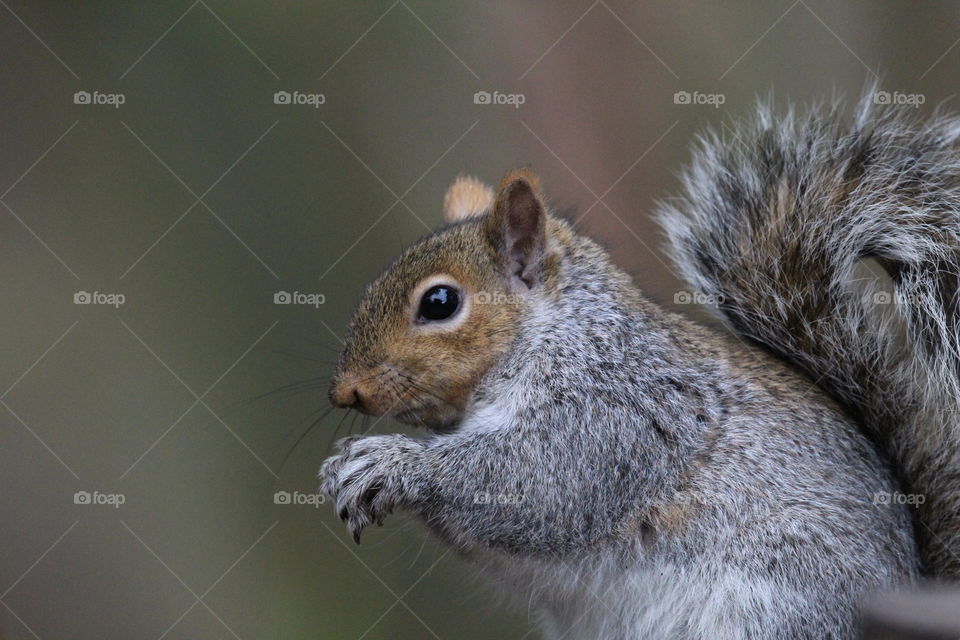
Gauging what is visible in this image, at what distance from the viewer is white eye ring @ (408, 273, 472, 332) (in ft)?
5.48

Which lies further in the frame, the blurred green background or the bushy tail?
the blurred green background

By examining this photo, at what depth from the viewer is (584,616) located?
1.79m

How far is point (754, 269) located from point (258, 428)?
1881mm

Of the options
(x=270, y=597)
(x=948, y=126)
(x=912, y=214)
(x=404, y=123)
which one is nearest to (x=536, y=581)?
(x=912, y=214)

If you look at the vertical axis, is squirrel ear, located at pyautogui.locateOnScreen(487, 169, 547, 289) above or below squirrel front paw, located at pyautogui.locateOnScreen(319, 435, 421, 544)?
above

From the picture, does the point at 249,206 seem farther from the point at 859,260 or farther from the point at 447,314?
the point at 859,260

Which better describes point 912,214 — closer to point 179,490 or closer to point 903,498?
point 903,498

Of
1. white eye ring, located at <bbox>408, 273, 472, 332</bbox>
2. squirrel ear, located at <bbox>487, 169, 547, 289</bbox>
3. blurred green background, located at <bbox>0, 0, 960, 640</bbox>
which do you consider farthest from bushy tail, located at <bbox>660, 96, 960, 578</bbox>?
blurred green background, located at <bbox>0, 0, 960, 640</bbox>

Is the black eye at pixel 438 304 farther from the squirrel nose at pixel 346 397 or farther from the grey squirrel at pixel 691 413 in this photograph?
the squirrel nose at pixel 346 397

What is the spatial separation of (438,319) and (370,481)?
1.04 ft

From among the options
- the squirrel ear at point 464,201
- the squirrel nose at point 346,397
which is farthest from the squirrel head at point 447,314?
the squirrel ear at point 464,201

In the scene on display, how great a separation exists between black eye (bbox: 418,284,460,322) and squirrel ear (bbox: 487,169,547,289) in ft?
0.44

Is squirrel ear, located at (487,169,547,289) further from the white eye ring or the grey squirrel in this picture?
the white eye ring

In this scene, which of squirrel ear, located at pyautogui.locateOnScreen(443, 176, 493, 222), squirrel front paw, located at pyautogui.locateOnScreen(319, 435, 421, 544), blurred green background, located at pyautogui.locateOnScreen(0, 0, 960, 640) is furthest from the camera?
blurred green background, located at pyautogui.locateOnScreen(0, 0, 960, 640)
